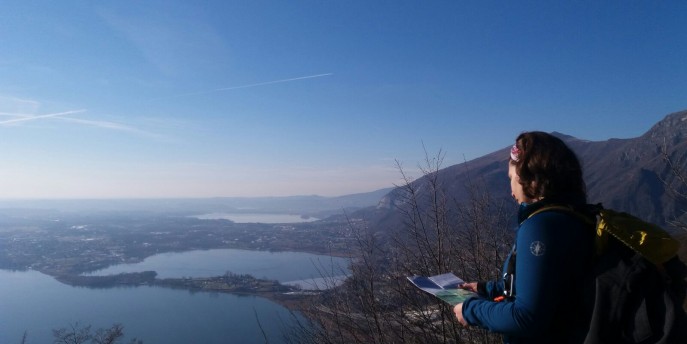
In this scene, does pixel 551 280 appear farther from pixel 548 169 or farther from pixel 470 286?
pixel 470 286

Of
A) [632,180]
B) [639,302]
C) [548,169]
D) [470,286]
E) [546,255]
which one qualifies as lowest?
[470,286]

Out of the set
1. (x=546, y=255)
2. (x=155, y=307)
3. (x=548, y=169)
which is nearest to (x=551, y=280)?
(x=546, y=255)

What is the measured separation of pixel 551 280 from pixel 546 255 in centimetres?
9

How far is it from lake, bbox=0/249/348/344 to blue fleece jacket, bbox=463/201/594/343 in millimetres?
10618

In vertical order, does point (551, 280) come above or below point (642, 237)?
below

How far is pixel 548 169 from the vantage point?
157 centimetres

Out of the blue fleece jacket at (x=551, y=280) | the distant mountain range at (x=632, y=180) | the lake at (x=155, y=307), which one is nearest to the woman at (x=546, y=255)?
the blue fleece jacket at (x=551, y=280)

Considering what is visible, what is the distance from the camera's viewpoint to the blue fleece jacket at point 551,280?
1.38 meters

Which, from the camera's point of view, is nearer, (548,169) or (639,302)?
(639,302)

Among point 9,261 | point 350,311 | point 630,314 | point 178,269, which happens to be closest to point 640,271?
point 630,314

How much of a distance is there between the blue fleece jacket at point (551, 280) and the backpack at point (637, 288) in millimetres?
57

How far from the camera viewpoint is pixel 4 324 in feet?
70.1

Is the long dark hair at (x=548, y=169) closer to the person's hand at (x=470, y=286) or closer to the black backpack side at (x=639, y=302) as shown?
the black backpack side at (x=639, y=302)

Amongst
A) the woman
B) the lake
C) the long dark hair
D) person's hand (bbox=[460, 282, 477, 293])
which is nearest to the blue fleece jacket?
the woman
